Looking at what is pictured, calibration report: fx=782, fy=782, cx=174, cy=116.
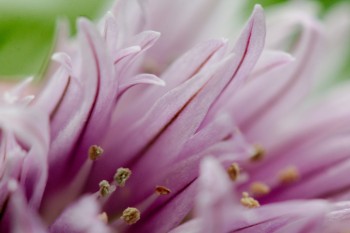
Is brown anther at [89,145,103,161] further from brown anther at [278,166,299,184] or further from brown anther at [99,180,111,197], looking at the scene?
brown anther at [278,166,299,184]

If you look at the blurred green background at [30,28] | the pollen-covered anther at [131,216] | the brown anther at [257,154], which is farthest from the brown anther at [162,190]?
the blurred green background at [30,28]

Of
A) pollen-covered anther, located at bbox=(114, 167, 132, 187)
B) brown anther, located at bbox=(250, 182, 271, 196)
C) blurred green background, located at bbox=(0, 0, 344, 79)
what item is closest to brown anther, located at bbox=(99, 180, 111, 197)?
pollen-covered anther, located at bbox=(114, 167, 132, 187)

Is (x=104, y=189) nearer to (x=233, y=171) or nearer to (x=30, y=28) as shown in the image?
(x=233, y=171)

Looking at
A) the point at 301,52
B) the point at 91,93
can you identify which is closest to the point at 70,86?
the point at 91,93

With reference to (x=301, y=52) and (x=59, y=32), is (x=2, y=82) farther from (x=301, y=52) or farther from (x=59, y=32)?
(x=301, y=52)

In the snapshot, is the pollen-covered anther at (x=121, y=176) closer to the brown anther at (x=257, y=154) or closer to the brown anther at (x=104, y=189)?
the brown anther at (x=104, y=189)

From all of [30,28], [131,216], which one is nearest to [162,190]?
[131,216]

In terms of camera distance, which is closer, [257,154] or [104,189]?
[104,189]
